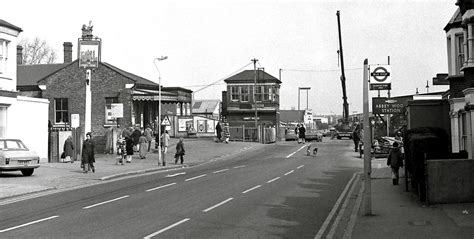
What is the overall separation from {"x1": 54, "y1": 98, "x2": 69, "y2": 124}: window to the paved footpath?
10803 mm

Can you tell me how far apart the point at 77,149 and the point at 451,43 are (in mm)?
21187

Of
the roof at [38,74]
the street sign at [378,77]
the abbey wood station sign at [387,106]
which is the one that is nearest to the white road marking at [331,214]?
the street sign at [378,77]

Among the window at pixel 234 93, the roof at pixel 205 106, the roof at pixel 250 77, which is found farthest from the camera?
the roof at pixel 205 106

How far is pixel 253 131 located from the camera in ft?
187

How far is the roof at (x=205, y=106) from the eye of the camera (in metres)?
118

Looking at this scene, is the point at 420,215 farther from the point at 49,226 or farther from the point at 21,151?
the point at 21,151

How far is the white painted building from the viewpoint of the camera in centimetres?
2888

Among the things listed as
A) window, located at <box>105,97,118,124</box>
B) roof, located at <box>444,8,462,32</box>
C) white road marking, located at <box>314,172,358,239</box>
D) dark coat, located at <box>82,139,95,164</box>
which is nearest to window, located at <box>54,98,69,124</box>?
window, located at <box>105,97,118,124</box>

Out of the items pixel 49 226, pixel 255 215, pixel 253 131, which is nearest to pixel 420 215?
pixel 255 215

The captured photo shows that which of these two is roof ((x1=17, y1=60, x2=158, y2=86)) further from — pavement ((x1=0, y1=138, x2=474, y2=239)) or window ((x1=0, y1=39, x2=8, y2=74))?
window ((x1=0, y1=39, x2=8, y2=74))

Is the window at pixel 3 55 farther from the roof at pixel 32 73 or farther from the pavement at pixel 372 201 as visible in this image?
the roof at pixel 32 73

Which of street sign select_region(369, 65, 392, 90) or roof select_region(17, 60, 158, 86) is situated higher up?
roof select_region(17, 60, 158, 86)

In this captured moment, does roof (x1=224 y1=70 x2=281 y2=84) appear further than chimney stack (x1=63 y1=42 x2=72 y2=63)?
Yes

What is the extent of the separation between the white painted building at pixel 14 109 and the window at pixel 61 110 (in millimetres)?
16844
